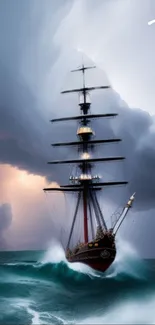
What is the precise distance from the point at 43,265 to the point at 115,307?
9779 mm

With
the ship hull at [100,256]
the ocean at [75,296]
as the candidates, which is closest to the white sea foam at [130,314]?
the ocean at [75,296]

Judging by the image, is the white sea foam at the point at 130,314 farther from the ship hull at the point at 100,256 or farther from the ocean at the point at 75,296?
the ship hull at the point at 100,256

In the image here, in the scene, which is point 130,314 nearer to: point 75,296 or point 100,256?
point 75,296

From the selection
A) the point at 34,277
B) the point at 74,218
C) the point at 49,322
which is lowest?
the point at 49,322

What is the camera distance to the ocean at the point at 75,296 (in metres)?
15.3

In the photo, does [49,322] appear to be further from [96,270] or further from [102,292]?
[96,270]

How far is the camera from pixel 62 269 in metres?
24.5

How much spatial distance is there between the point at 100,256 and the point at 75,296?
5.51 metres

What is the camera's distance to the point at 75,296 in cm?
1833

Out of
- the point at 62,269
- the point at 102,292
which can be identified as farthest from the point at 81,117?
the point at 102,292

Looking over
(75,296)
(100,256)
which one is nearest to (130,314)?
(75,296)

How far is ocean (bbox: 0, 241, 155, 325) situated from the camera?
1532cm

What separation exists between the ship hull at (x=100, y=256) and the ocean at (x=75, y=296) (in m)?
0.33

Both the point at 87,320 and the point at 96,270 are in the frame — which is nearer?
the point at 87,320
